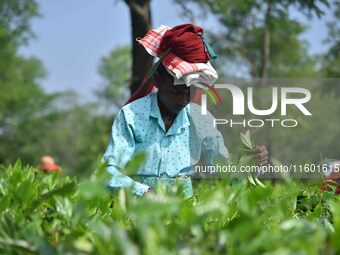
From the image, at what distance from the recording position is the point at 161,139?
3.25m

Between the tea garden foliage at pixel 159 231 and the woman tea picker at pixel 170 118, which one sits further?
the woman tea picker at pixel 170 118

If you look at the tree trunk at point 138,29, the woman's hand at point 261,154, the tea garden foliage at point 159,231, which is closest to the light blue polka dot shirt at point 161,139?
the woman's hand at point 261,154

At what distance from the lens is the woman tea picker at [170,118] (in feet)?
10.2

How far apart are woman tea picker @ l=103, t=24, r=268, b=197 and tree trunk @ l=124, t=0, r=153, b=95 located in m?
4.85

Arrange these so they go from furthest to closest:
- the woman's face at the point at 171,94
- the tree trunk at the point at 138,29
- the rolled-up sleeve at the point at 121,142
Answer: the tree trunk at the point at 138,29
the woman's face at the point at 171,94
the rolled-up sleeve at the point at 121,142

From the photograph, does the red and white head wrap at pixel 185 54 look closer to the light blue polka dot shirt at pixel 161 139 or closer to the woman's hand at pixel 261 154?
the light blue polka dot shirt at pixel 161 139

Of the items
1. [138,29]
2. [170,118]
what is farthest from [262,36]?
[170,118]

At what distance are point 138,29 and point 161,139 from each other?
215 inches

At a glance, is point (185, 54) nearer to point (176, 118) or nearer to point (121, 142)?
point (176, 118)

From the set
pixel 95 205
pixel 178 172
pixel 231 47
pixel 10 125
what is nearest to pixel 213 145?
pixel 178 172

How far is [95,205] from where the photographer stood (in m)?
1.85

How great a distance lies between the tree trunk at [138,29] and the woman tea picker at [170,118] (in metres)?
4.85

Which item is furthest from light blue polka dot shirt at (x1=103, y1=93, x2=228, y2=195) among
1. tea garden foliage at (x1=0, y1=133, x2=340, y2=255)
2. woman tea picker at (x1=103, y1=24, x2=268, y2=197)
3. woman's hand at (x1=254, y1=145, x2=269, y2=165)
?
tea garden foliage at (x1=0, y1=133, x2=340, y2=255)

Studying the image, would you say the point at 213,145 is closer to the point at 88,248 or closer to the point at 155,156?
the point at 155,156
